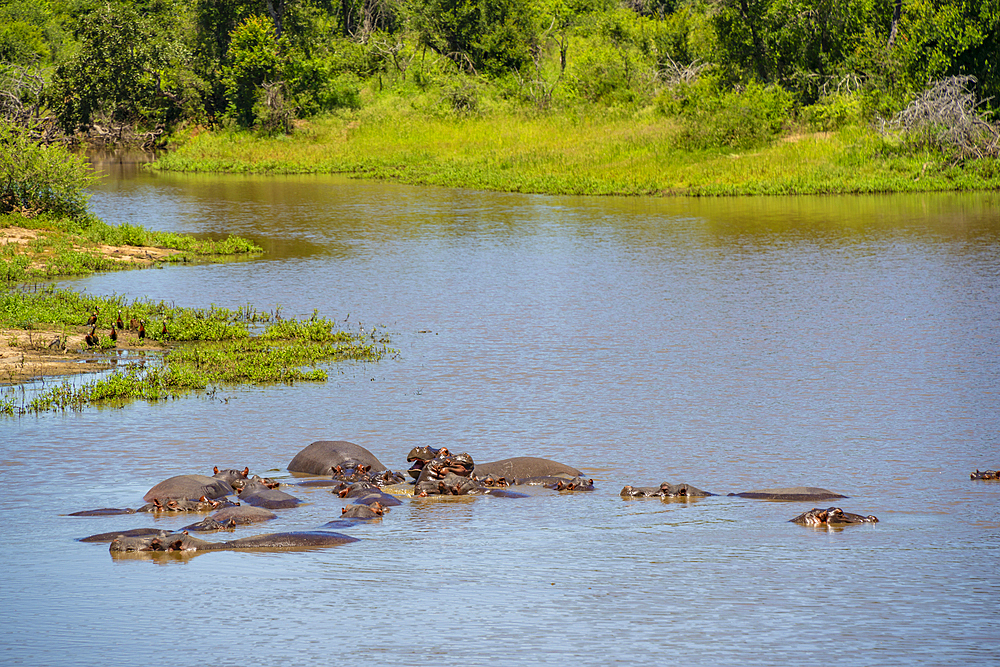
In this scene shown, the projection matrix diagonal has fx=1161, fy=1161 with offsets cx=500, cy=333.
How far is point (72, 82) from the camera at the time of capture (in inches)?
2164

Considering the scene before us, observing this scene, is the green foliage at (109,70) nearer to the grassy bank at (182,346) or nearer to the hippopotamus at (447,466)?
the grassy bank at (182,346)

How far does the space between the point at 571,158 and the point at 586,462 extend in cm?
3084

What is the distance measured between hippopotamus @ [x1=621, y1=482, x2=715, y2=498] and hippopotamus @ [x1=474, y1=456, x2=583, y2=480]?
65 cm

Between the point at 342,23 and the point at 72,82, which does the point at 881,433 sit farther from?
the point at 342,23

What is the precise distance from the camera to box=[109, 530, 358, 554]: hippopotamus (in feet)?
31.0

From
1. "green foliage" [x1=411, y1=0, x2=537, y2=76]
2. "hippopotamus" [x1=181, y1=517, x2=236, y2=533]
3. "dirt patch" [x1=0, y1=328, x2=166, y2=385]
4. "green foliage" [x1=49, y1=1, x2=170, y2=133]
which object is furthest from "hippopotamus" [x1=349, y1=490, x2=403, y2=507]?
"green foliage" [x1=49, y1=1, x2=170, y2=133]

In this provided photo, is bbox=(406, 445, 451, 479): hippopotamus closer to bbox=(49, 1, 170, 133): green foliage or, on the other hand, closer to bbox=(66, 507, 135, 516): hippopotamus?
bbox=(66, 507, 135, 516): hippopotamus

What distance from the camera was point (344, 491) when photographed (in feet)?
35.6

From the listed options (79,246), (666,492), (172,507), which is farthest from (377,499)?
(79,246)

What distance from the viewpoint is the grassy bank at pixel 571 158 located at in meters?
36.2

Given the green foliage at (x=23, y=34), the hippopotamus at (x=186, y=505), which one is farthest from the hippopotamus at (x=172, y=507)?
the green foliage at (x=23, y=34)

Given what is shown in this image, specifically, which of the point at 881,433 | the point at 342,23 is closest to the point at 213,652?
the point at 881,433

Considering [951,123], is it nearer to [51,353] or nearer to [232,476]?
[51,353]

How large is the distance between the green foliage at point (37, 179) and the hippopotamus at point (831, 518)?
22.0 metres
